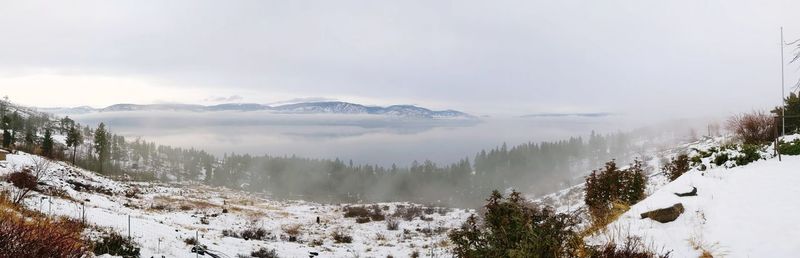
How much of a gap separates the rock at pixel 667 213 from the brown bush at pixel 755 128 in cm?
983

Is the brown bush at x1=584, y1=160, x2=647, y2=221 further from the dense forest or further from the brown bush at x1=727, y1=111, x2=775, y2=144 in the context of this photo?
the dense forest

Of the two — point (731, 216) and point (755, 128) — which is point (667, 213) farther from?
point (755, 128)

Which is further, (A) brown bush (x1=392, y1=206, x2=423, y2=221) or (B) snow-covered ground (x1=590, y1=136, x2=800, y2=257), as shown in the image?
(A) brown bush (x1=392, y1=206, x2=423, y2=221)

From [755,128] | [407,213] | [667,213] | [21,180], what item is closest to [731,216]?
[667,213]

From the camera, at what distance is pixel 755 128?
17.0m

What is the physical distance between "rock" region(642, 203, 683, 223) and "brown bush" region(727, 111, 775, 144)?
32.2ft

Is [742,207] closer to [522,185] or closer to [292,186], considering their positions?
[522,185]

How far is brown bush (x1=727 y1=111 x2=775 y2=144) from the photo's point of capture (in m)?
16.4

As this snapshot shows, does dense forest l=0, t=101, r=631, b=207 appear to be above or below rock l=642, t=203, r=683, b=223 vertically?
below

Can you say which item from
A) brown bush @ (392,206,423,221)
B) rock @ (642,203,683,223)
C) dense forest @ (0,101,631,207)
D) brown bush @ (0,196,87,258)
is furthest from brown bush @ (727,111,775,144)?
dense forest @ (0,101,631,207)

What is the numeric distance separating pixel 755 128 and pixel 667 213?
39.0ft

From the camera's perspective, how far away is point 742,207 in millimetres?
8859

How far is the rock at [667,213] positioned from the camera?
30.5 feet

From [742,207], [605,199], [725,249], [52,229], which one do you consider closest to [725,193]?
[742,207]
